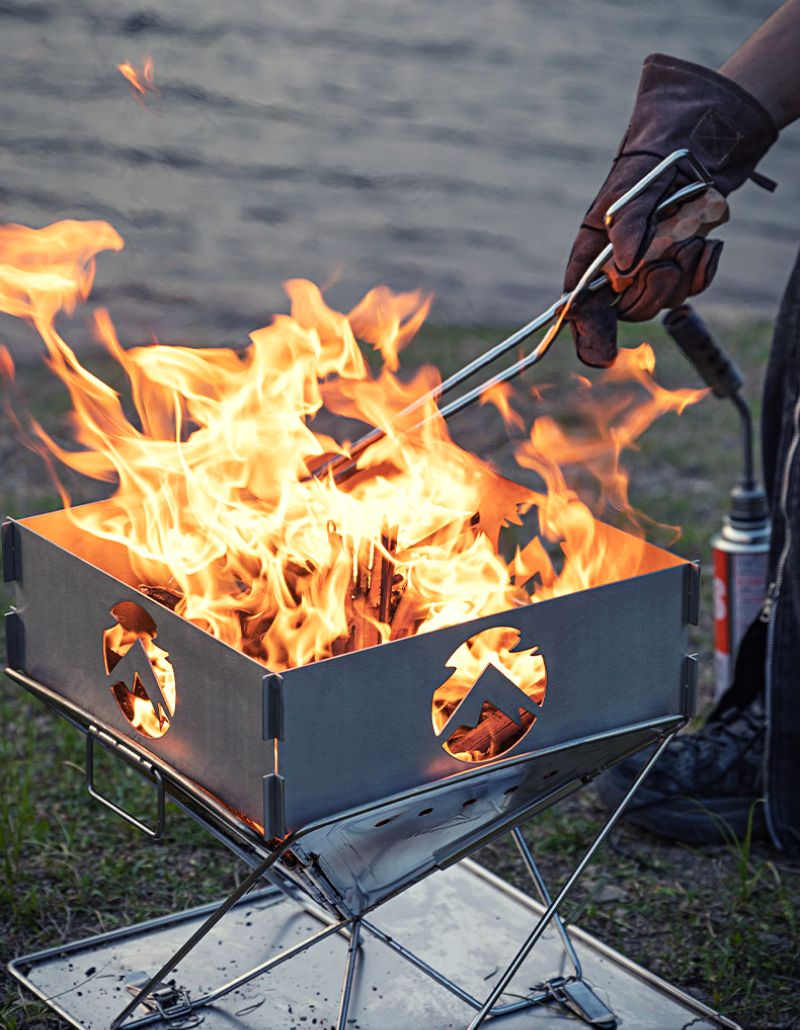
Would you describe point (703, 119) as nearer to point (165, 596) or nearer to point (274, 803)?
point (165, 596)

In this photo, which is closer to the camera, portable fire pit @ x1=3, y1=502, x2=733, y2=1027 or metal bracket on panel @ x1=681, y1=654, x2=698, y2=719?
portable fire pit @ x1=3, y1=502, x2=733, y2=1027

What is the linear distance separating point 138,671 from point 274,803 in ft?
0.90

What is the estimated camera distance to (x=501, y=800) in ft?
5.28

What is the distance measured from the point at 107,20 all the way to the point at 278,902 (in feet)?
24.3

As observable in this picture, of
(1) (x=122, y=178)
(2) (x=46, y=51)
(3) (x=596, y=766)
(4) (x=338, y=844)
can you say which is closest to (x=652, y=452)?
(3) (x=596, y=766)

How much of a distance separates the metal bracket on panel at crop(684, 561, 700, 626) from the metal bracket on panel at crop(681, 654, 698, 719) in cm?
5

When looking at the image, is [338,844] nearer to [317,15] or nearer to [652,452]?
[652,452]

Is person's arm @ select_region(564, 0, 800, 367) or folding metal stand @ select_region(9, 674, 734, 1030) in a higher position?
person's arm @ select_region(564, 0, 800, 367)

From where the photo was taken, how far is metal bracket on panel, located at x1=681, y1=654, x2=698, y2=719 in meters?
1.60

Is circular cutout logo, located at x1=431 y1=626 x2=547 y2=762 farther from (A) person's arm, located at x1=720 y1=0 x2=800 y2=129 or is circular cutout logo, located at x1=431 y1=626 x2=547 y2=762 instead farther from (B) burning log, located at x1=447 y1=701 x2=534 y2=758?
(A) person's arm, located at x1=720 y1=0 x2=800 y2=129

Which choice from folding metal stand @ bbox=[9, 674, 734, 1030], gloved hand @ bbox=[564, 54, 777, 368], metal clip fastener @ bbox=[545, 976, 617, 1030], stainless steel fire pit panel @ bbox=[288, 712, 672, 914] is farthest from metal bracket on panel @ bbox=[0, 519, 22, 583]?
metal clip fastener @ bbox=[545, 976, 617, 1030]

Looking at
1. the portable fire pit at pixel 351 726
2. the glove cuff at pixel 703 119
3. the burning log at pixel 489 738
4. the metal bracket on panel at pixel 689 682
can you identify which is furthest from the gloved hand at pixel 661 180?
the burning log at pixel 489 738

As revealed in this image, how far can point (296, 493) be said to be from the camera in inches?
66.1

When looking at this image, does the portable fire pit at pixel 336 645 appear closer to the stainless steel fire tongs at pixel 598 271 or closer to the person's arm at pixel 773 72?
the stainless steel fire tongs at pixel 598 271
